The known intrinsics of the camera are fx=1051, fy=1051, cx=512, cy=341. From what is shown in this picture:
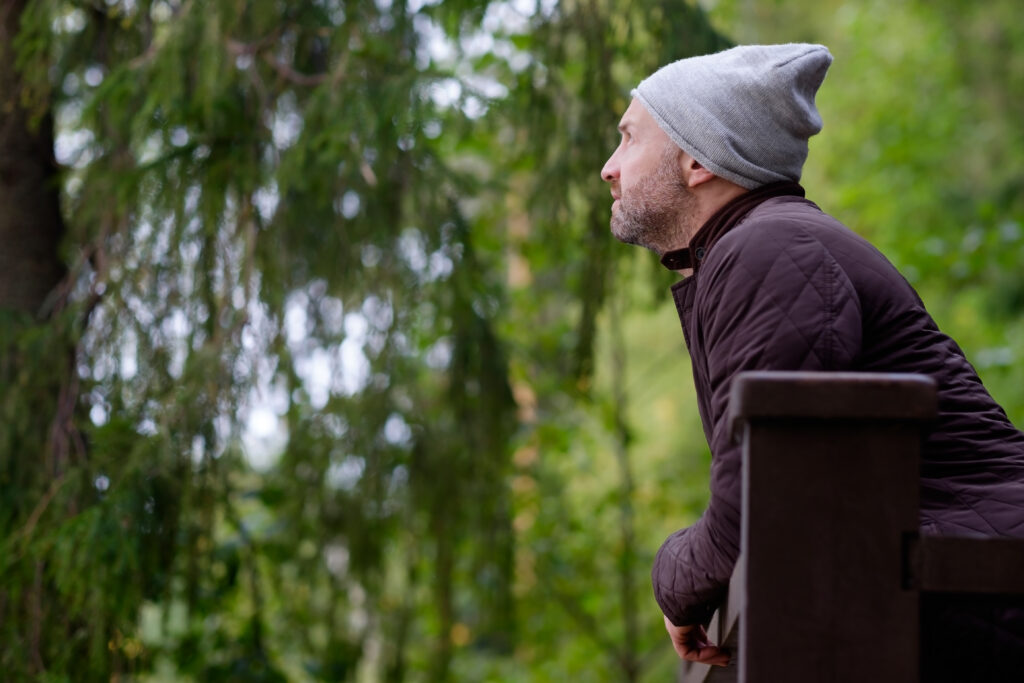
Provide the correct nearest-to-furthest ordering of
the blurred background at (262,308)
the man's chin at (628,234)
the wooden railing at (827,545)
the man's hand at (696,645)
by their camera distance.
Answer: the wooden railing at (827,545), the man's hand at (696,645), the man's chin at (628,234), the blurred background at (262,308)

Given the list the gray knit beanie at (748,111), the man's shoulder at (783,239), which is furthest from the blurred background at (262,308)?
the man's shoulder at (783,239)

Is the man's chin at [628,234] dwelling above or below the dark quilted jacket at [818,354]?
above

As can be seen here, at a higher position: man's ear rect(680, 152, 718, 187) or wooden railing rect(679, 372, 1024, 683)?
man's ear rect(680, 152, 718, 187)

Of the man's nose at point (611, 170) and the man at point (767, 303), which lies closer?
the man at point (767, 303)

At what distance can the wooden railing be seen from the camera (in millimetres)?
1141

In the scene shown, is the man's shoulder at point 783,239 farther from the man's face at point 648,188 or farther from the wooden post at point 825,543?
the wooden post at point 825,543

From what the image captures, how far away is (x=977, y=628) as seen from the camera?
1304mm

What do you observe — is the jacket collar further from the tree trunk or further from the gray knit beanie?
the tree trunk

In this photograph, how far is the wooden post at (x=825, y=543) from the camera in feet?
3.74

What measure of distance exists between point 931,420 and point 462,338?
10.3 feet

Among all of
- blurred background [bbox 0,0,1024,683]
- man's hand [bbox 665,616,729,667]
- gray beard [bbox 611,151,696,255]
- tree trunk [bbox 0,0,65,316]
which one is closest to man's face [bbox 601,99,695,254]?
gray beard [bbox 611,151,696,255]

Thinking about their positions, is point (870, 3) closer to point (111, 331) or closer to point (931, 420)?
point (111, 331)

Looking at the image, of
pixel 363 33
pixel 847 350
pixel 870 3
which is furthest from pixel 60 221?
pixel 870 3

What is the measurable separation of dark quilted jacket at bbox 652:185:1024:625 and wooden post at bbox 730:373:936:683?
0.70ft
